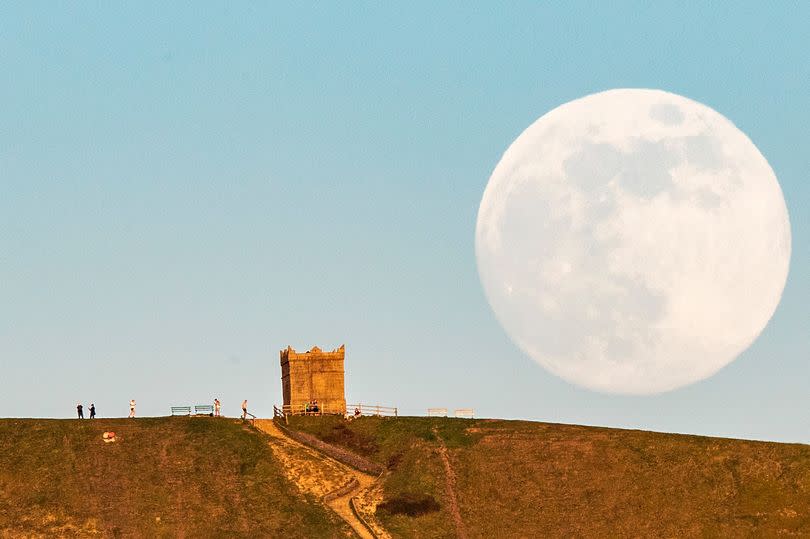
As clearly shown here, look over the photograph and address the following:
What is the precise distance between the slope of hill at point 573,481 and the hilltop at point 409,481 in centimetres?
14

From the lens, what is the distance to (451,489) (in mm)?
106812

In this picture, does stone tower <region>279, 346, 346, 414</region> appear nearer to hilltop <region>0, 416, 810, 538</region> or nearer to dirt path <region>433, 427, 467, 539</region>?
hilltop <region>0, 416, 810, 538</region>

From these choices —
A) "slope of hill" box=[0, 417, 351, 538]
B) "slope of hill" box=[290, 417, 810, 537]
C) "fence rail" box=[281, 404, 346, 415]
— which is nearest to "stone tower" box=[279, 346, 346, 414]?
"fence rail" box=[281, 404, 346, 415]

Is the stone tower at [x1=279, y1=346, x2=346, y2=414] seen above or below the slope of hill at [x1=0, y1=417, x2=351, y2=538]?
above

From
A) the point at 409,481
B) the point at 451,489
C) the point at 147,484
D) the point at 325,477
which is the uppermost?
the point at 325,477

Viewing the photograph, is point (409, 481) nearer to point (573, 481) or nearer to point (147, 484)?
point (573, 481)

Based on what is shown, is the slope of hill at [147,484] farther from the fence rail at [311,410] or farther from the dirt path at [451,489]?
the dirt path at [451,489]

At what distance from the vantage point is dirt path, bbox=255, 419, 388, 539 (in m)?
104

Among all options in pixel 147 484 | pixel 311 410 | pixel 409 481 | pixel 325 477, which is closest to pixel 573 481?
pixel 409 481

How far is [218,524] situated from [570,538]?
80.7ft

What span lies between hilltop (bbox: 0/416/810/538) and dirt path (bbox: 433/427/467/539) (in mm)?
138

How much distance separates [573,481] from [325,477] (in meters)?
18.6

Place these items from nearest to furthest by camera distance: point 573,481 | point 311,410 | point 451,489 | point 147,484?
point 147,484
point 451,489
point 573,481
point 311,410

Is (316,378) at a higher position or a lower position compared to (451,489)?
higher
